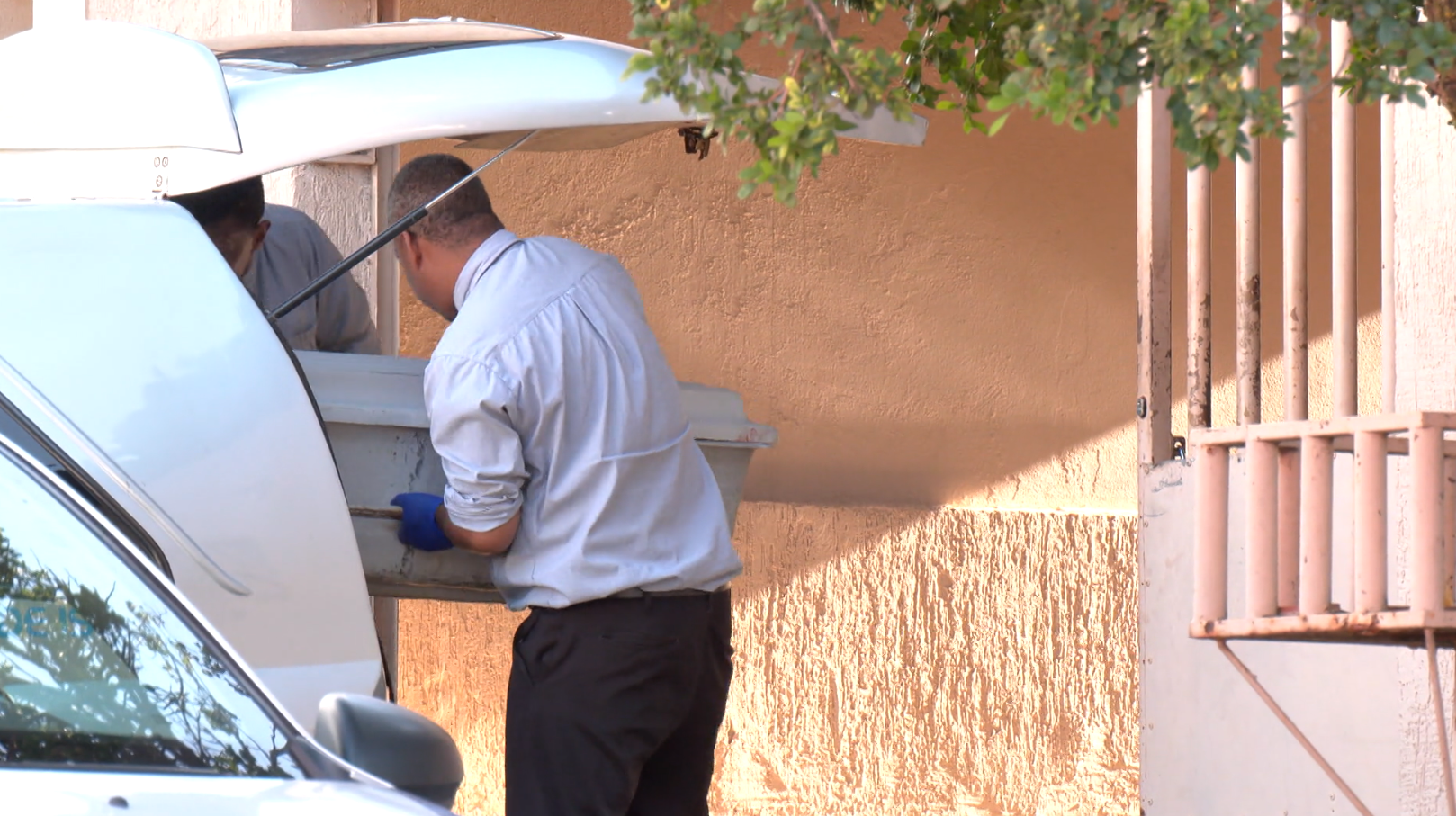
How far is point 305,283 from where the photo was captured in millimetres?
4262

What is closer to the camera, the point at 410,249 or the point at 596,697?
the point at 596,697

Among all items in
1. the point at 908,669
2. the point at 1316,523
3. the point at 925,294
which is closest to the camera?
the point at 1316,523

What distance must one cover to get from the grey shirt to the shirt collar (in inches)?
29.0

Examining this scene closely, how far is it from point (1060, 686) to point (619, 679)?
2678 millimetres

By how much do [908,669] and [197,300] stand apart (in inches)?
133

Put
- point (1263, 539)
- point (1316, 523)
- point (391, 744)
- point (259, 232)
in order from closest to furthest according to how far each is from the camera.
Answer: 1. point (391, 744)
2. point (1316, 523)
3. point (1263, 539)
4. point (259, 232)

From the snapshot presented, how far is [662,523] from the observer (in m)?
3.42

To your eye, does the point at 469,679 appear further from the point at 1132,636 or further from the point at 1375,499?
the point at 1375,499

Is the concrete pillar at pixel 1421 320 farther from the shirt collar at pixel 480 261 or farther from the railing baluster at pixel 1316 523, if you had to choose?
the shirt collar at pixel 480 261

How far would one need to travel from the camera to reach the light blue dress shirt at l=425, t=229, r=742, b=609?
3266 mm

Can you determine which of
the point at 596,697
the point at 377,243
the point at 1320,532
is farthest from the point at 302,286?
the point at 1320,532

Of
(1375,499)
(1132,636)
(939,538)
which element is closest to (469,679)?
(939,538)

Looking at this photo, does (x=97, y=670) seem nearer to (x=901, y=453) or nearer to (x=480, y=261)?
(x=480, y=261)

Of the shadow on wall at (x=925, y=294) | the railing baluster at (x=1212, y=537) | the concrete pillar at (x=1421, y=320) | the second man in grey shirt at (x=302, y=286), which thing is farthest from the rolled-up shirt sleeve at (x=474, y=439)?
the shadow on wall at (x=925, y=294)
